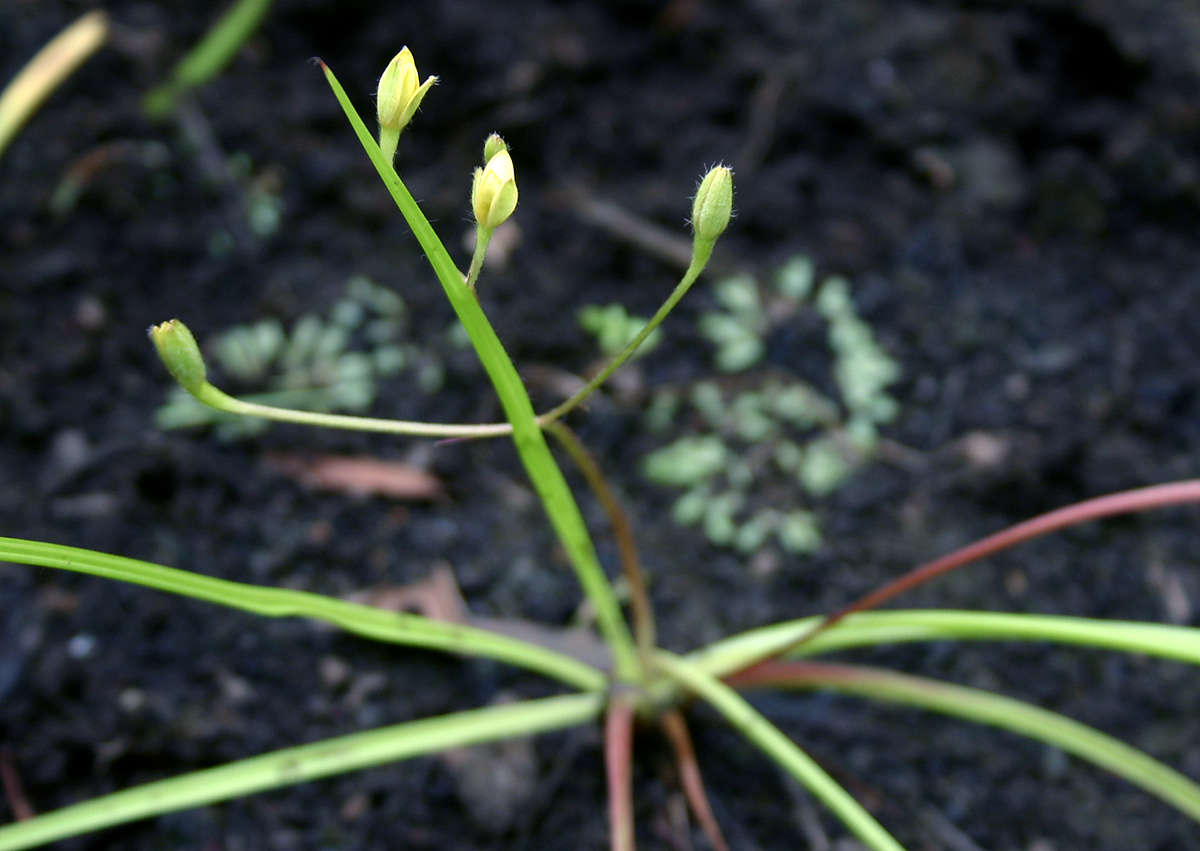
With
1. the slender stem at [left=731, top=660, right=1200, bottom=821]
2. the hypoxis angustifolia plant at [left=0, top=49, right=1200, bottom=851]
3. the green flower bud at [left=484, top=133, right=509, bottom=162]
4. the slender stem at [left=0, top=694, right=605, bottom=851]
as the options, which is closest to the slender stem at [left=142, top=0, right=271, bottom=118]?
the hypoxis angustifolia plant at [left=0, top=49, right=1200, bottom=851]

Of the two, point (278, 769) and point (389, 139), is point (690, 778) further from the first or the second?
point (389, 139)

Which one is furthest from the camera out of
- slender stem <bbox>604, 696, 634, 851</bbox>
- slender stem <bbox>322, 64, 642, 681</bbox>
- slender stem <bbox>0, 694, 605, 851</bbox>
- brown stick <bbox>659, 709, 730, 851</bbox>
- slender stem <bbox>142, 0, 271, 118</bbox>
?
slender stem <bbox>142, 0, 271, 118</bbox>

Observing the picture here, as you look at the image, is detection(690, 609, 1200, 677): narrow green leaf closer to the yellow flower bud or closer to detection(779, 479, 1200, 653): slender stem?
detection(779, 479, 1200, 653): slender stem

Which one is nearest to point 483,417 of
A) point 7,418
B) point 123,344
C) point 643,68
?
point 123,344

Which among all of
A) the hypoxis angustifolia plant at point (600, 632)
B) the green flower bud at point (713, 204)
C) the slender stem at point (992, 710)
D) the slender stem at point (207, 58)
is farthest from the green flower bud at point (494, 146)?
the slender stem at point (207, 58)

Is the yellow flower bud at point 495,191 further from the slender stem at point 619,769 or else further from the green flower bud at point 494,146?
the slender stem at point 619,769

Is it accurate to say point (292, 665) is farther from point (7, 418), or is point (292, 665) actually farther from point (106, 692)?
point (7, 418)

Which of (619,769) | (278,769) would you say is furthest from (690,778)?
(278,769)
